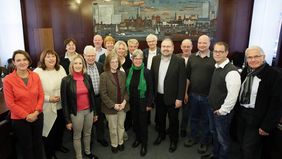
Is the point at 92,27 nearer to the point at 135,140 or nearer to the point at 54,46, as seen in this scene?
the point at 54,46

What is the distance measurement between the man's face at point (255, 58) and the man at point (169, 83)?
86 cm

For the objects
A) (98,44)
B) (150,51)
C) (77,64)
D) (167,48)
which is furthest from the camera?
(98,44)

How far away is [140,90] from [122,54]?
2.49 ft

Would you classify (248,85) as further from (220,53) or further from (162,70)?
(162,70)

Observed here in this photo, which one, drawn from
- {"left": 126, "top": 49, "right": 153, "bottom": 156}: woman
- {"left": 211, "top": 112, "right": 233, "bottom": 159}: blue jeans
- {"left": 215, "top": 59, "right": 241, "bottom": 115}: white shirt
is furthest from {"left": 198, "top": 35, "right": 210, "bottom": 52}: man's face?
{"left": 211, "top": 112, "right": 233, "bottom": 159}: blue jeans

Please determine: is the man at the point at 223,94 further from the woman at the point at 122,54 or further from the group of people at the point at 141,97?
the woman at the point at 122,54

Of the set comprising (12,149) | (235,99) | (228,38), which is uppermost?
(228,38)

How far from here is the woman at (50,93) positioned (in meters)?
2.55

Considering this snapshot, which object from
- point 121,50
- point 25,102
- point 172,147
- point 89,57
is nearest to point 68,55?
point 89,57

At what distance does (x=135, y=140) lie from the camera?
3312mm

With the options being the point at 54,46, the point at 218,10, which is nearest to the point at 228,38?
the point at 218,10

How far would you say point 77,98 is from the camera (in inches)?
99.1

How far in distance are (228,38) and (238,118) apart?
3.43 metres

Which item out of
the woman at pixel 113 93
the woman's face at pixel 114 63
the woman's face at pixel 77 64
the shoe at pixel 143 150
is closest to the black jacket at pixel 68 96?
the woman's face at pixel 77 64
